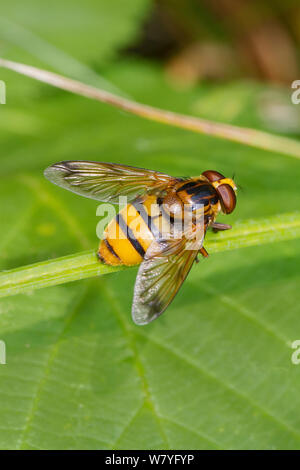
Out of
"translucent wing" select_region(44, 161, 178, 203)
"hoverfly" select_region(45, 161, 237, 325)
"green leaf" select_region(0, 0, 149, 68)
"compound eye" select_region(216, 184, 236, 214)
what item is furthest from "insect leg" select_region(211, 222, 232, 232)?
"green leaf" select_region(0, 0, 149, 68)

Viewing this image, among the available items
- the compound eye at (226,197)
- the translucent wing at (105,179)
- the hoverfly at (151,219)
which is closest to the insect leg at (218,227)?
the hoverfly at (151,219)

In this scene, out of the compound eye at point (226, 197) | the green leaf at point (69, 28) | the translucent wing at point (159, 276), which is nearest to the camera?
the translucent wing at point (159, 276)

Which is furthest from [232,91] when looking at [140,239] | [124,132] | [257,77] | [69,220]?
[140,239]

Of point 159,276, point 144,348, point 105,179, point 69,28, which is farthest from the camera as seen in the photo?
point 69,28

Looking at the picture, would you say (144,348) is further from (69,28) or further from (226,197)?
(69,28)

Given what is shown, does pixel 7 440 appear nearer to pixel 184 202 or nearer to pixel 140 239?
pixel 140 239

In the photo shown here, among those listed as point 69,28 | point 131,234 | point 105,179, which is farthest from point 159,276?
point 69,28

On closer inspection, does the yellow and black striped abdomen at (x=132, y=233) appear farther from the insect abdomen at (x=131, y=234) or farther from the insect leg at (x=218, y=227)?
the insect leg at (x=218, y=227)
